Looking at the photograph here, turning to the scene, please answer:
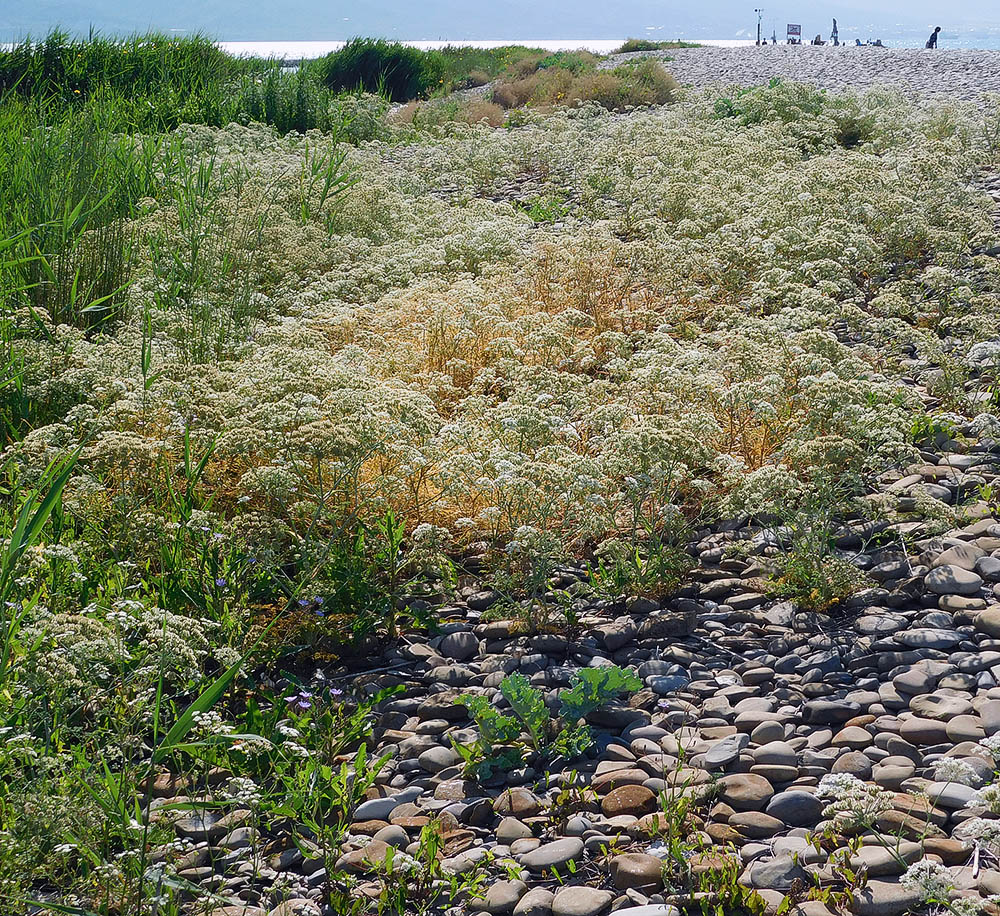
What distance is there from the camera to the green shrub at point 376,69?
23734 mm

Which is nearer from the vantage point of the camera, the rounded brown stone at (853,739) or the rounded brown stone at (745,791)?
the rounded brown stone at (745,791)

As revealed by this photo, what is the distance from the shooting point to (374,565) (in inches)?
161

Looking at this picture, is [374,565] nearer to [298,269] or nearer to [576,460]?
[576,460]

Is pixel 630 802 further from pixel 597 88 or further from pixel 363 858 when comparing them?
pixel 597 88

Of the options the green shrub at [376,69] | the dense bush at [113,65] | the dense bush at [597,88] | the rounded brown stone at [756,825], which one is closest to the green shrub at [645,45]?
the green shrub at [376,69]

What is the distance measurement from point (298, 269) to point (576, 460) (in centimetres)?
458

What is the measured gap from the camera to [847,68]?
2066 cm

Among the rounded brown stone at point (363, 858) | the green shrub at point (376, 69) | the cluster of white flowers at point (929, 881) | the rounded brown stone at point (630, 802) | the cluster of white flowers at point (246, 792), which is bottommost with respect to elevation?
the rounded brown stone at point (363, 858)

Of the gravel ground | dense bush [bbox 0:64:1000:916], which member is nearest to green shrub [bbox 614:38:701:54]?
the gravel ground

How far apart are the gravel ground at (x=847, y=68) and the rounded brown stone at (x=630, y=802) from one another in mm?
14436

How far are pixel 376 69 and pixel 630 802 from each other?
2378 cm

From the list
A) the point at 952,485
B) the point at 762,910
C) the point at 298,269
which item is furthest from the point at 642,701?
the point at 298,269

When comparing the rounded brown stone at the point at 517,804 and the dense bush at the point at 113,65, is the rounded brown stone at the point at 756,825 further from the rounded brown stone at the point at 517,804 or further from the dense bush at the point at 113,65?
the dense bush at the point at 113,65

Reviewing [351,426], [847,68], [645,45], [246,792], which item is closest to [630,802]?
[246,792]
